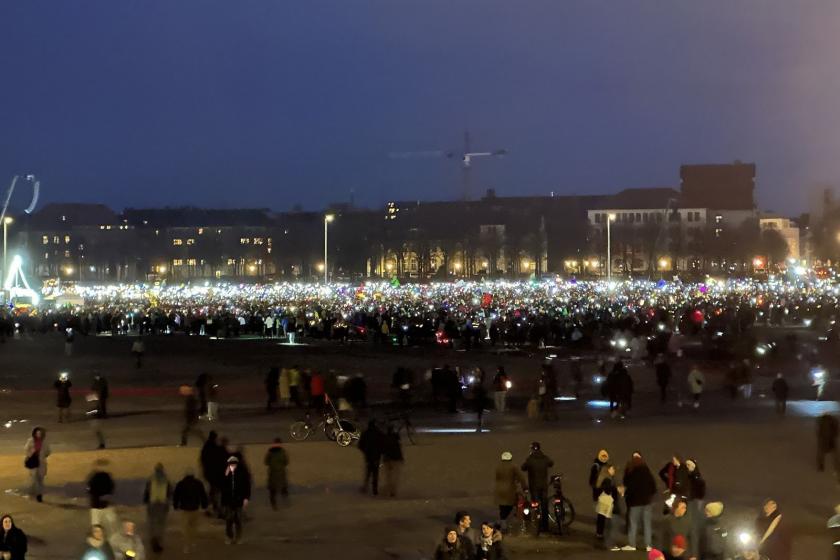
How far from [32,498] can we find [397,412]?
990 cm

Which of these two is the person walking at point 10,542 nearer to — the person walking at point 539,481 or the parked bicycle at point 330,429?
the person walking at point 539,481

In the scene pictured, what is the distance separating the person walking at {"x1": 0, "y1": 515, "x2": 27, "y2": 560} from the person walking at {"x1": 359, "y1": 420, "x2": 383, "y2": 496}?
548cm

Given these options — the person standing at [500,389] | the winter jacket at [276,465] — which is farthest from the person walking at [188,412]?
the person standing at [500,389]

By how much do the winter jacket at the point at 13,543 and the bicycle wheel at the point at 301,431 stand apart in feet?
32.3

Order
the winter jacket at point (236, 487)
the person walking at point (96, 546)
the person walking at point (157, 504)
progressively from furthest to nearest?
1. the winter jacket at point (236, 487)
2. the person walking at point (157, 504)
3. the person walking at point (96, 546)

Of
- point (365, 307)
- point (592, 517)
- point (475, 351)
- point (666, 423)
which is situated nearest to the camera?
point (592, 517)

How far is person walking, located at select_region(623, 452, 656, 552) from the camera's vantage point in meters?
11.5

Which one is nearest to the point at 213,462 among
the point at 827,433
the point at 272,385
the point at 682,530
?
the point at 682,530

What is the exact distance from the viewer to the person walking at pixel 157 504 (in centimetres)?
1124

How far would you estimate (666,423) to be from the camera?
20.8 metres

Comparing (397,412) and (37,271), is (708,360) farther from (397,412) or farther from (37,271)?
(37,271)

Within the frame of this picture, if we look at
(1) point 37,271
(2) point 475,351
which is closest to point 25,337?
(2) point 475,351

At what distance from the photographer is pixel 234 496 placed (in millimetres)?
11648

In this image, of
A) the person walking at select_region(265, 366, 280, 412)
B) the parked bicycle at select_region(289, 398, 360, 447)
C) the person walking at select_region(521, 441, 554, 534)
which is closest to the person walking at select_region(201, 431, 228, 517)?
the person walking at select_region(521, 441, 554, 534)
